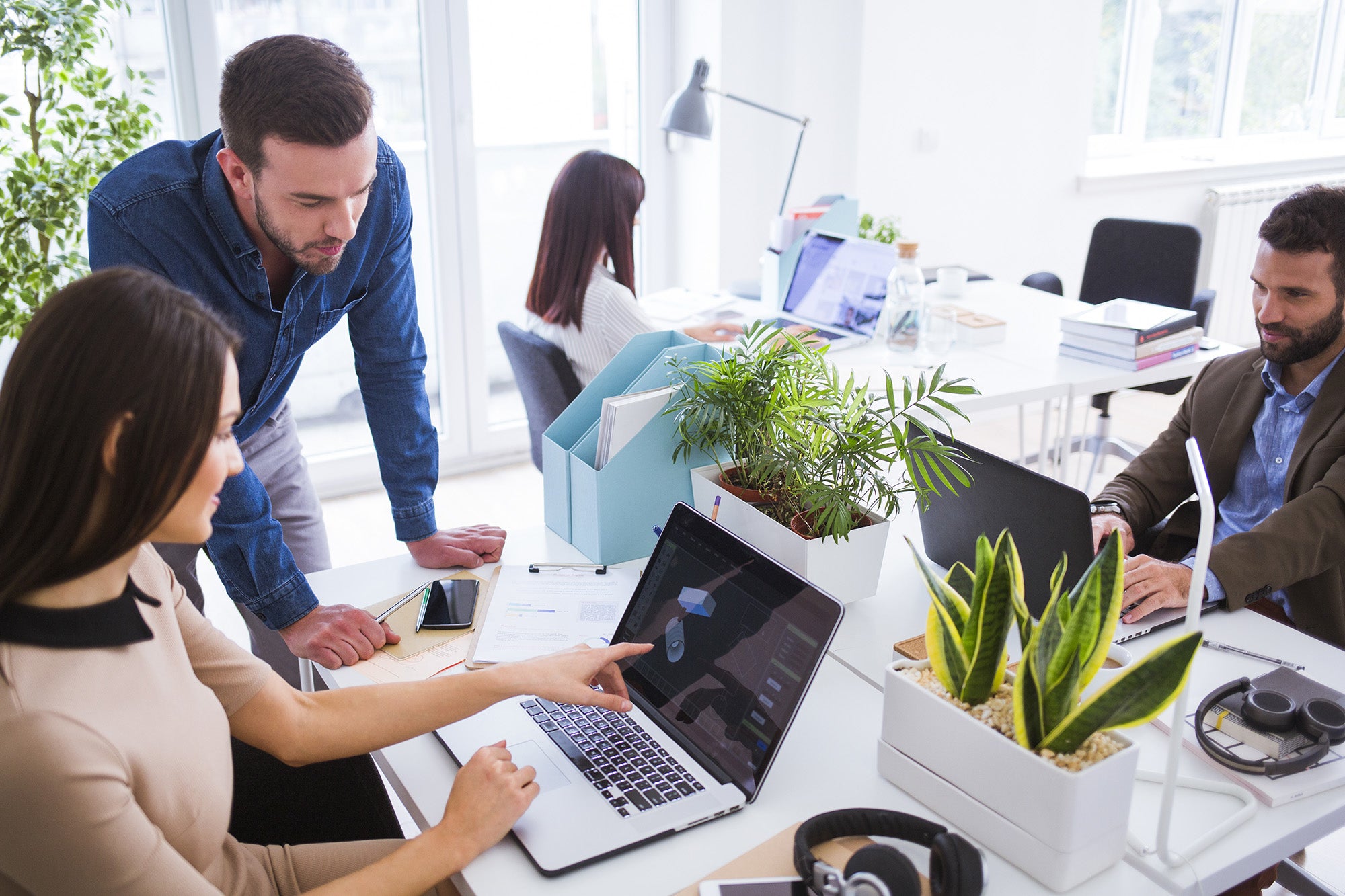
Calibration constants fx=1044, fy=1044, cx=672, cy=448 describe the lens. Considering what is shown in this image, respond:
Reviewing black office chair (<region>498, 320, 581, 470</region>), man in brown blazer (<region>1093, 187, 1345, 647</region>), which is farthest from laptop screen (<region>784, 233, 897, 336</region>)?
man in brown blazer (<region>1093, 187, 1345, 647</region>)

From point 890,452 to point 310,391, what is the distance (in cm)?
294

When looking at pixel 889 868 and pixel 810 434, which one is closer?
pixel 889 868

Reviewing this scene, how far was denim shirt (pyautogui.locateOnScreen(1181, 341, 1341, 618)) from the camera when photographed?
1.91 meters

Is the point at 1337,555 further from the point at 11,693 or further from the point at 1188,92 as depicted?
the point at 1188,92

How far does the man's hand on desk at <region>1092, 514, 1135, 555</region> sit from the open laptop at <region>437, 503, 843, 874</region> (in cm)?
90

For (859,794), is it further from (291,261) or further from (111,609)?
(291,261)

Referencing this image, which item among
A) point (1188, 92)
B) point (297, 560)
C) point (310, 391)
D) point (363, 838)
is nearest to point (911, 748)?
point (363, 838)

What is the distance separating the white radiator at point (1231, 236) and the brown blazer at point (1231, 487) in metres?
3.32

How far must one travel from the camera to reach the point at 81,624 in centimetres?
92

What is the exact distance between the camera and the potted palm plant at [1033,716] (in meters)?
0.99

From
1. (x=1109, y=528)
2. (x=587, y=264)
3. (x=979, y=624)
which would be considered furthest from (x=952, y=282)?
(x=979, y=624)

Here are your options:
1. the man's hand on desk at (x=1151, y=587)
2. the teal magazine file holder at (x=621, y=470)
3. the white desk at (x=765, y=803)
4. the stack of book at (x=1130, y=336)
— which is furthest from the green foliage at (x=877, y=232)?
the white desk at (x=765, y=803)

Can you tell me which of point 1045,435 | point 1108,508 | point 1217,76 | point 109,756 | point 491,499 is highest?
point 1217,76

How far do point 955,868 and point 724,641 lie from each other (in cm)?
→ 37
